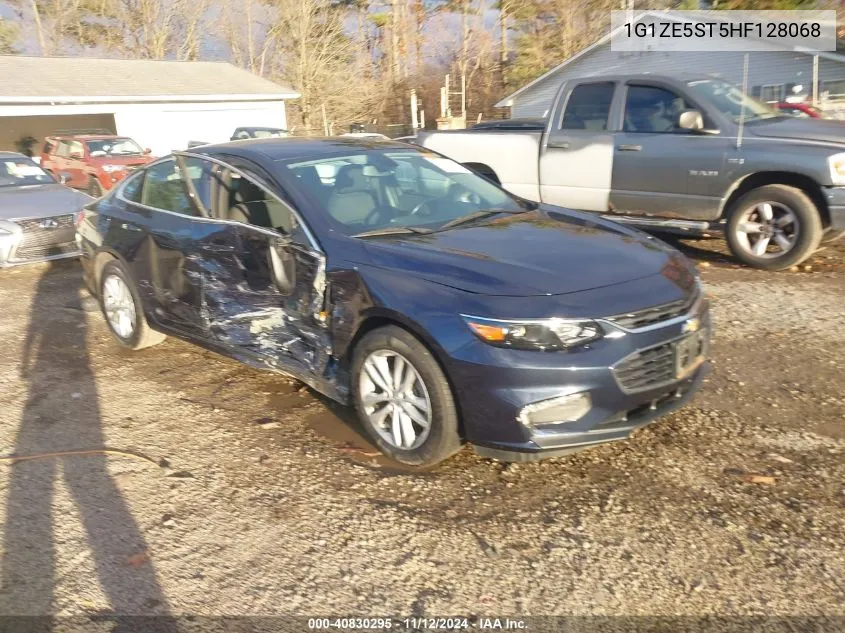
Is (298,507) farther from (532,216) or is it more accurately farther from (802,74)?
(802,74)

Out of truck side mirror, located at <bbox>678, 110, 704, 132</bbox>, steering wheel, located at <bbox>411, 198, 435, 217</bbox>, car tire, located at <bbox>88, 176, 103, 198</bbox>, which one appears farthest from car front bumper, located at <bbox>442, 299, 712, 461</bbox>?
car tire, located at <bbox>88, 176, 103, 198</bbox>

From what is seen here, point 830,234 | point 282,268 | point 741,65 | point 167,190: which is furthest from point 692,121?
point 741,65

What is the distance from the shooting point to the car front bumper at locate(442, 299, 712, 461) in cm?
321

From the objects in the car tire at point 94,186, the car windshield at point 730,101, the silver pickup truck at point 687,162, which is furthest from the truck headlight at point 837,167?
the car tire at point 94,186

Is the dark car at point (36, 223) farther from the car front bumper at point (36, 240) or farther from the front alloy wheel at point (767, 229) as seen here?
the front alloy wheel at point (767, 229)

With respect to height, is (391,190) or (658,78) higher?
(658,78)

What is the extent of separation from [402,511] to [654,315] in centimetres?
146

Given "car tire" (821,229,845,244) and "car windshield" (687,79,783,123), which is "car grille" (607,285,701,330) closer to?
"car tire" (821,229,845,244)

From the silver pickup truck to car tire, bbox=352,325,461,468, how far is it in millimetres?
4676

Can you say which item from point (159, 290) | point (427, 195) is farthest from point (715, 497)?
point (159, 290)

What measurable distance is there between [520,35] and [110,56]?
25506 millimetres

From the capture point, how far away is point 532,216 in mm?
4539

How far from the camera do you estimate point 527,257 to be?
3662 millimetres

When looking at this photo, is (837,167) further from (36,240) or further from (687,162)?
(36,240)
